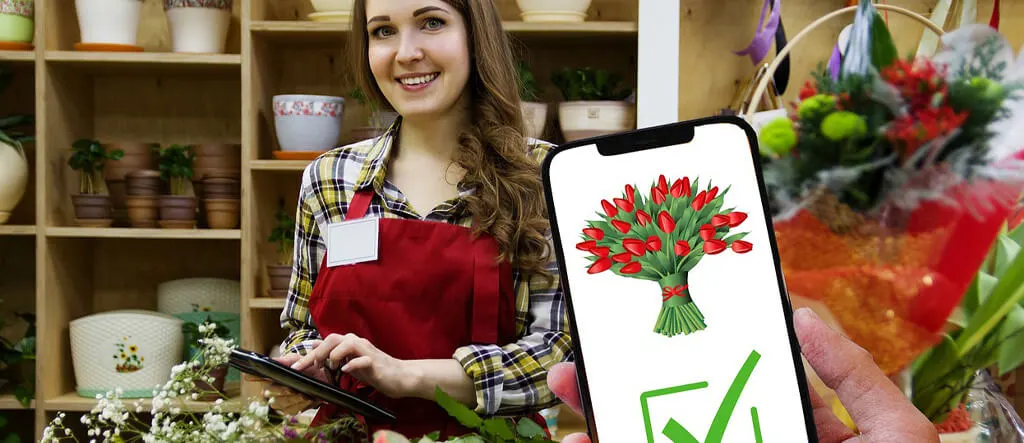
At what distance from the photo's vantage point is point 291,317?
118cm

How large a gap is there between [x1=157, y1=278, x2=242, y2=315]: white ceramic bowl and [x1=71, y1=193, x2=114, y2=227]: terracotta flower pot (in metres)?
0.24

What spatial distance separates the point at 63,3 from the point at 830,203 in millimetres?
2308

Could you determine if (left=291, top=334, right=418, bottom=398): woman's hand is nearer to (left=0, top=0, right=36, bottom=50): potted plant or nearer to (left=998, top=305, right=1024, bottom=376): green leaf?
(left=998, top=305, right=1024, bottom=376): green leaf

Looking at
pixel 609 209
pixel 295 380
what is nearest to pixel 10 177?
pixel 295 380

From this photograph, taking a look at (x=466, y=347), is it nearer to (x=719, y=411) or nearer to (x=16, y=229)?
(x=719, y=411)

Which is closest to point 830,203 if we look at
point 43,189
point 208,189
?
point 208,189

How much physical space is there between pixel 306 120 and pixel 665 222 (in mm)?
1712

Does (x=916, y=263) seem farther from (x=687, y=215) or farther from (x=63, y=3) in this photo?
(x=63, y=3)

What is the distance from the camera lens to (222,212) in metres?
2.19

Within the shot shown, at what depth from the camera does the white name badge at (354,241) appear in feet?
3.52

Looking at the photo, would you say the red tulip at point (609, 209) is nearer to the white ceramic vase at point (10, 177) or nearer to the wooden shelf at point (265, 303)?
the wooden shelf at point (265, 303)

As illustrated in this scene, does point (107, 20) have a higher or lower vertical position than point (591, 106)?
higher

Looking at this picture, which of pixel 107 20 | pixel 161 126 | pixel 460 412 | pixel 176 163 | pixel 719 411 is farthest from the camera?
pixel 161 126

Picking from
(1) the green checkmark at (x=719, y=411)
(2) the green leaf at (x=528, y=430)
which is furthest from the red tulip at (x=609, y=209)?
(2) the green leaf at (x=528, y=430)
